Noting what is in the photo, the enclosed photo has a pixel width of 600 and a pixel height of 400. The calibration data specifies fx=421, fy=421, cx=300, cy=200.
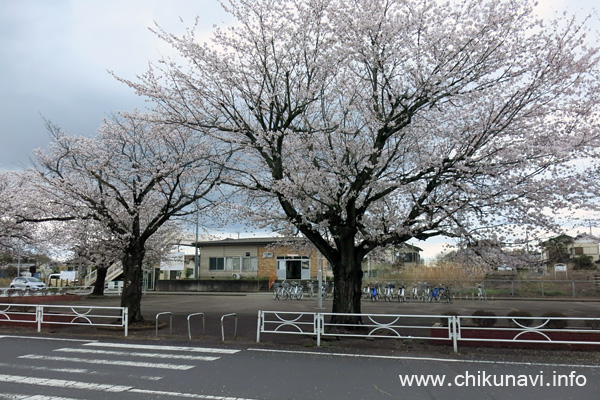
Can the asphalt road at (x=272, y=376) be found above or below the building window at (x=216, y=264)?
below

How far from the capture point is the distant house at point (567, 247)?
40.3 feet

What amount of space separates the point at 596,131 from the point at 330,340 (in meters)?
8.58

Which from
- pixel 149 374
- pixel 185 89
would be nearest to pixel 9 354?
pixel 149 374

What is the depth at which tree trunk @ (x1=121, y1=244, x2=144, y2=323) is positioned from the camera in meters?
14.6

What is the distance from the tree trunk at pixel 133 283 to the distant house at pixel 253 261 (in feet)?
66.8

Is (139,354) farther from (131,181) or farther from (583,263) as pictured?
(583,263)

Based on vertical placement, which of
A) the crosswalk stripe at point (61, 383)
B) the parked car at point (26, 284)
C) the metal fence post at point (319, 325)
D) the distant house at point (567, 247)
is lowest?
the parked car at point (26, 284)

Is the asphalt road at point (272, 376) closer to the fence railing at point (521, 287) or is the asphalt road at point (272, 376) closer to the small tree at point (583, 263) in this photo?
the fence railing at point (521, 287)

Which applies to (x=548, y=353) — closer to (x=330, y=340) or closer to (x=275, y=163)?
(x=330, y=340)

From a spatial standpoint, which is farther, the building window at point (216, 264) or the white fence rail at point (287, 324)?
the building window at point (216, 264)

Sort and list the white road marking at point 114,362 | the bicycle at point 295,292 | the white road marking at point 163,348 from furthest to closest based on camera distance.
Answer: the bicycle at point 295,292, the white road marking at point 163,348, the white road marking at point 114,362

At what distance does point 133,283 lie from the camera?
14875 mm

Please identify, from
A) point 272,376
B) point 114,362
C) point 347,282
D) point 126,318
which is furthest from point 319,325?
point 126,318

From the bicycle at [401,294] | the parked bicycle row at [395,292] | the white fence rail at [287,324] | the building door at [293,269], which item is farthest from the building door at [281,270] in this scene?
the white fence rail at [287,324]
